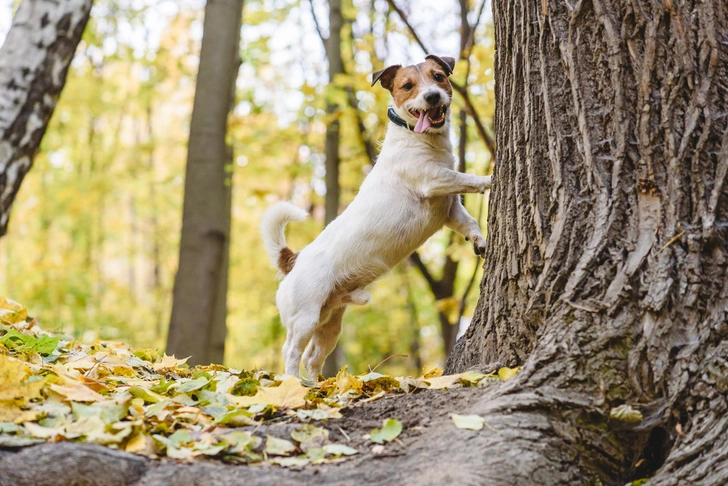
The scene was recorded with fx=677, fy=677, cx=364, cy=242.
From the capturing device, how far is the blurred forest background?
9.57m

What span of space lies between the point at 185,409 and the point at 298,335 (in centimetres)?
176

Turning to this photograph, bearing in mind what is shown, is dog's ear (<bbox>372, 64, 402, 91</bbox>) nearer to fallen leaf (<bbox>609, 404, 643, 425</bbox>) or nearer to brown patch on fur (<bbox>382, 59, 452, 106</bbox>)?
brown patch on fur (<bbox>382, 59, 452, 106</bbox>)

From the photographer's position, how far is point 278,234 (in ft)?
16.0

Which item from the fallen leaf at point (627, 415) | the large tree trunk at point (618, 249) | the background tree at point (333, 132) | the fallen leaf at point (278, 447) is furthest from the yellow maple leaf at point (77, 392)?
the background tree at point (333, 132)

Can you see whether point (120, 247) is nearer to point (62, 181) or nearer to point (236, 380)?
point (62, 181)

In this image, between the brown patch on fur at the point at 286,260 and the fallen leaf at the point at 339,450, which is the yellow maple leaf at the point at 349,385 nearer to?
the fallen leaf at the point at 339,450

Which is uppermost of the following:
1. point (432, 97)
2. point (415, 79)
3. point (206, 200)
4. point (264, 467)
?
point (415, 79)

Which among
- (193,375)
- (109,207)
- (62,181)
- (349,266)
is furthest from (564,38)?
(109,207)

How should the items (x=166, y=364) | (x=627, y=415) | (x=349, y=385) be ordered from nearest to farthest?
(x=627, y=415)
(x=349, y=385)
(x=166, y=364)

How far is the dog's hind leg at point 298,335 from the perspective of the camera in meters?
4.47

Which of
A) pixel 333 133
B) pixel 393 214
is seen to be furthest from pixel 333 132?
pixel 393 214

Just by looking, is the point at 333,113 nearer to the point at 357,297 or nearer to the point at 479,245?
the point at 357,297

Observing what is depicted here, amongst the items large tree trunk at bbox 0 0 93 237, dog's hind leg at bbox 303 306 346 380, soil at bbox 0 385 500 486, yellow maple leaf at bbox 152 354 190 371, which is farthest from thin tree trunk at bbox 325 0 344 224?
soil at bbox 0 385 500 486

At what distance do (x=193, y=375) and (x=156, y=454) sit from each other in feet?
4.34
